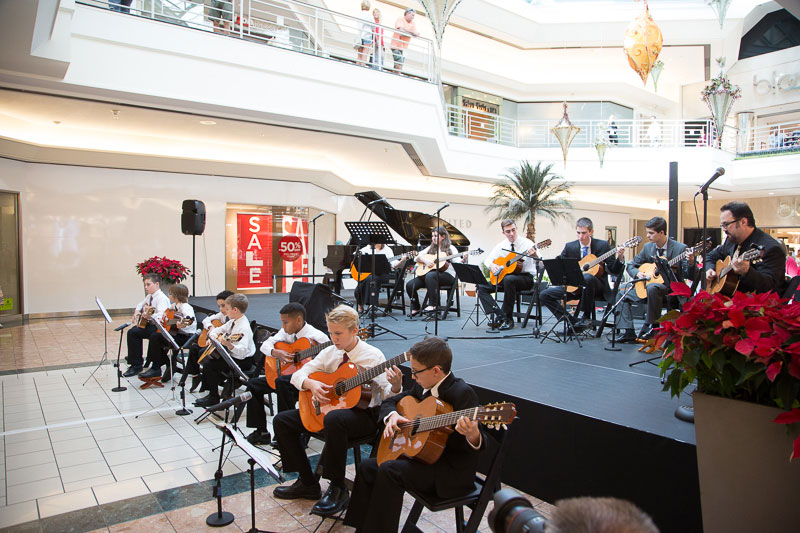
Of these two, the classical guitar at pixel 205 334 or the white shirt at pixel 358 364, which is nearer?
the white shirt at pixel 358 364

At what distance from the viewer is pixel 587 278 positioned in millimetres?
6270

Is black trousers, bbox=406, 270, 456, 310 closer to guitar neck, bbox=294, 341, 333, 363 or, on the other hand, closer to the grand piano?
the grand piano

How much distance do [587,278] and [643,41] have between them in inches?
156

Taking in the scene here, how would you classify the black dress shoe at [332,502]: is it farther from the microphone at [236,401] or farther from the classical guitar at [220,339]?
the classical guitar at [220,339]

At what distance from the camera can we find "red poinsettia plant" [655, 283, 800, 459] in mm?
1961

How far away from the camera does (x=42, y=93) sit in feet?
27.4

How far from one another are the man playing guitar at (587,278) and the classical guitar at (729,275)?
1790mm

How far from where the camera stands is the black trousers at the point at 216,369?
5.29 m

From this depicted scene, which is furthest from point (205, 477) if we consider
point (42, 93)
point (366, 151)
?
point (366, 151)

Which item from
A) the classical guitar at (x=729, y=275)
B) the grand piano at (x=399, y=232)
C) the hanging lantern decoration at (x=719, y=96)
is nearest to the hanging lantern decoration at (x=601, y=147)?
the hanging lantern decoration at (x=719, y=96)

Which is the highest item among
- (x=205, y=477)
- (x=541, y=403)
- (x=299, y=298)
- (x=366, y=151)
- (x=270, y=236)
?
(x=366, y=151)

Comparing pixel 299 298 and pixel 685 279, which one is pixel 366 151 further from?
pixel 685 279

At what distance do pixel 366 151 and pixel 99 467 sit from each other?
10.3 meters

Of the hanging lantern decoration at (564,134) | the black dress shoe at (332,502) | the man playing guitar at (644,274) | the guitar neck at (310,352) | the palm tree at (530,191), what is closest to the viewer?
the black dress shoe at (332,502)
